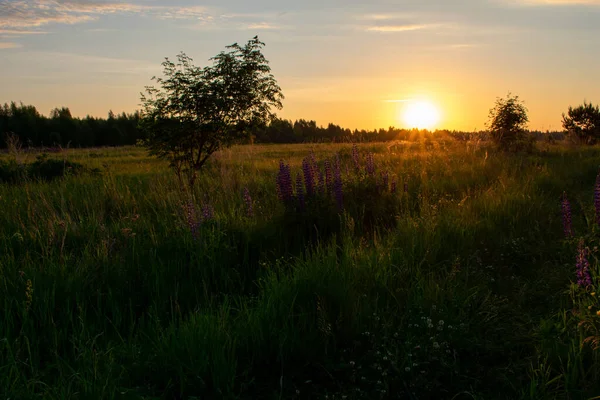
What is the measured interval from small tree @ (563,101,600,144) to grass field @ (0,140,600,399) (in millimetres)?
20176

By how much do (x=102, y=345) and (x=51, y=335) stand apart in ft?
1.31

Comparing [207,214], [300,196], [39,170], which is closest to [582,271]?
[300,196]

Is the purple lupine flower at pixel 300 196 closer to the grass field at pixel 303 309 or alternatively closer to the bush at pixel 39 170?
the grass field at pixel 303 309

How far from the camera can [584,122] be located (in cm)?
2323

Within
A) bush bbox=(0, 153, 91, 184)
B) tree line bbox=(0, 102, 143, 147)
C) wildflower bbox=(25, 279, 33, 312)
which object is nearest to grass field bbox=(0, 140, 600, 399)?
wildflower bbox=(25, 279, 33, 312)

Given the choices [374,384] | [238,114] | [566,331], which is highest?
[238,114]

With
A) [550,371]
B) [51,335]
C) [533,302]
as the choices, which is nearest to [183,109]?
[51,335]

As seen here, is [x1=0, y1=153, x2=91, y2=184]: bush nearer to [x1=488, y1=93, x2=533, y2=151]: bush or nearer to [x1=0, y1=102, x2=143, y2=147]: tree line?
[x1=488, y1=93, x2=533, y2=151]: bush

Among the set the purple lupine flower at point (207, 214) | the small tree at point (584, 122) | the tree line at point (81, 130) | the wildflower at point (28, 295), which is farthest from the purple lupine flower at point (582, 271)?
the tree line at point (81, 130)

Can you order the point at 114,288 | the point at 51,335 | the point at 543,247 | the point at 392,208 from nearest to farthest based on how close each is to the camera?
the point at 51,335 < the point at 114,288 < the point at 543,247 < the point at 392,208

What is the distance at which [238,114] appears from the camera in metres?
9.98

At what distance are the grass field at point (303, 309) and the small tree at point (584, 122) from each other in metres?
20.2

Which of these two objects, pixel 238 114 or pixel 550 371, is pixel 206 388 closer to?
pixel 550 371

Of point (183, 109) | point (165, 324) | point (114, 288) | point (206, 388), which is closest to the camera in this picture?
point (206, 388)
